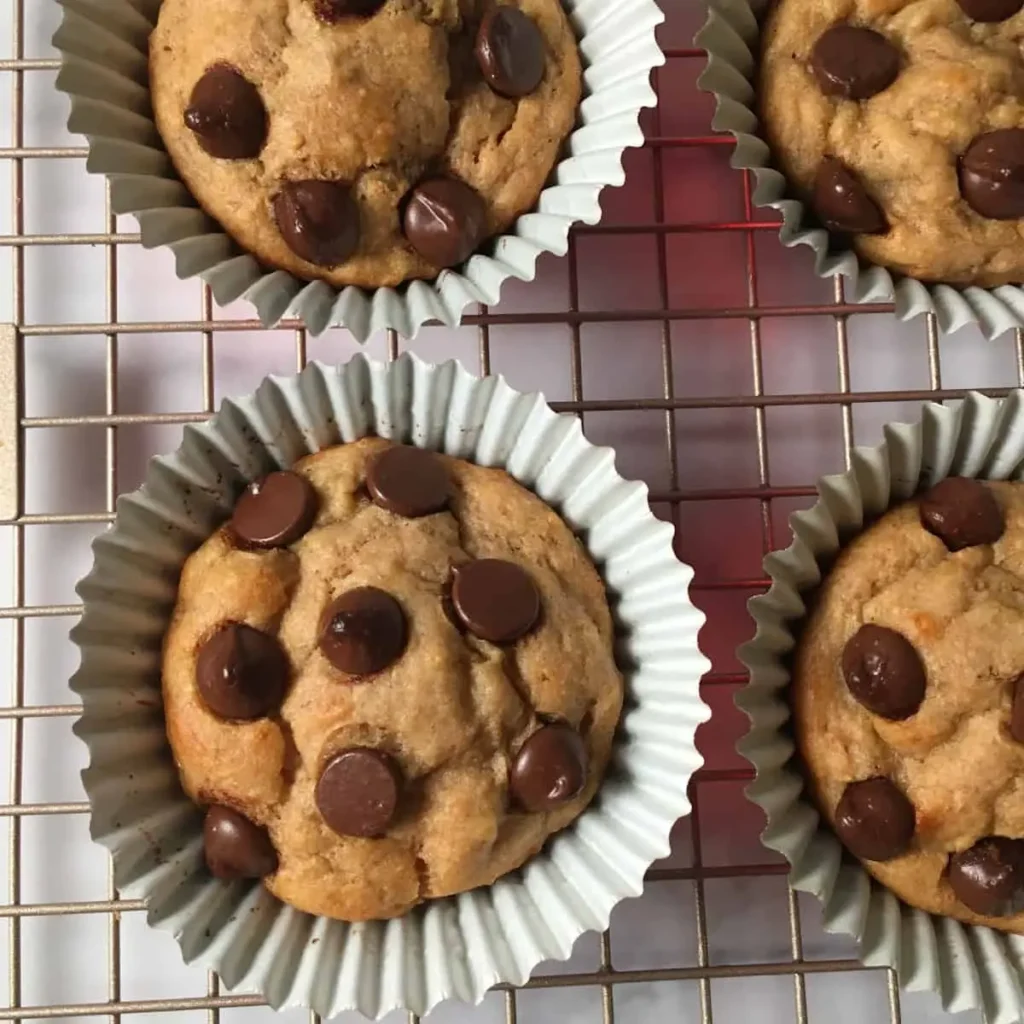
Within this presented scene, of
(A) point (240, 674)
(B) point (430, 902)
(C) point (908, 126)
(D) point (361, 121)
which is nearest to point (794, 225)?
(C) point (908, 126)

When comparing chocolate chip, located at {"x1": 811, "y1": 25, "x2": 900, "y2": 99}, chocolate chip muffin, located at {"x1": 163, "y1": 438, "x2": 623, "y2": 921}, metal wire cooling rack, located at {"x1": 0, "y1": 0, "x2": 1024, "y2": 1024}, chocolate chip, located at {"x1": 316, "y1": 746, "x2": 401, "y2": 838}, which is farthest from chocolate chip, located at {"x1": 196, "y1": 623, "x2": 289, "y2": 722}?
chocolate chip, located at {"x1": 811, "y1": 25, "x2": 900, "y2": 99}

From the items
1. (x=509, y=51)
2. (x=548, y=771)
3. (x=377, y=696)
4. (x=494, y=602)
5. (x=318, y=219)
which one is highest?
(x=509, y=51)

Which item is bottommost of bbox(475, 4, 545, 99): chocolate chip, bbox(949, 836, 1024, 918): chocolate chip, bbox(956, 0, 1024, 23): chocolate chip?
bbox(949, 836, 1024, 918): chocolate chip

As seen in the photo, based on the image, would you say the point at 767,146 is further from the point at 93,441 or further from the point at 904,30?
the point at 93,441

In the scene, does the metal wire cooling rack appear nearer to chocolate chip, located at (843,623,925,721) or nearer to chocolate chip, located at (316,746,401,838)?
chocolate chip, located at (843,623,925,721)

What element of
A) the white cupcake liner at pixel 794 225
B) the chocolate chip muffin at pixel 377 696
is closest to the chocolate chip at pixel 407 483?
the chocolate chip muffin at pixel 377 696

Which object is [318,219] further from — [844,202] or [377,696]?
[844,202]
